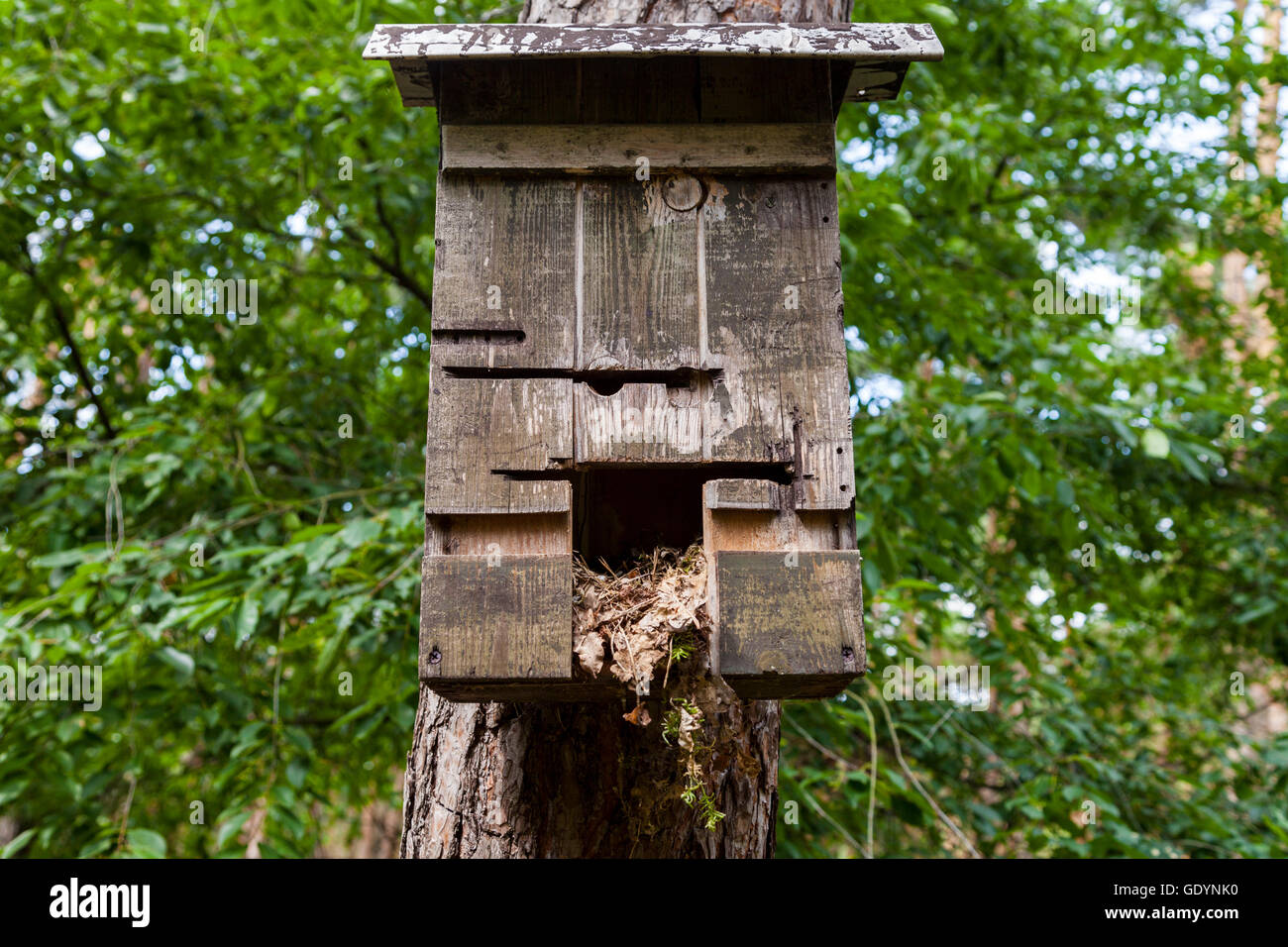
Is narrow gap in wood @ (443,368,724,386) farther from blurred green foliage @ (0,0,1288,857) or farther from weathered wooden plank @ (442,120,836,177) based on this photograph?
blurred green foliage @ (0,0,1288,857)

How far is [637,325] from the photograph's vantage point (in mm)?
1634

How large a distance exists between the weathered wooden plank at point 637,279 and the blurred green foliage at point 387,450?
1468 mm

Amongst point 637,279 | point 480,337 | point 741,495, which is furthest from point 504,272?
point 741,495

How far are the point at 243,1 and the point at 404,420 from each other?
5.92 ft

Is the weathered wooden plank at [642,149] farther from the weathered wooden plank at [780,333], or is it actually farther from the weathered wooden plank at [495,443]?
the weathered wooden plank at [495,443]

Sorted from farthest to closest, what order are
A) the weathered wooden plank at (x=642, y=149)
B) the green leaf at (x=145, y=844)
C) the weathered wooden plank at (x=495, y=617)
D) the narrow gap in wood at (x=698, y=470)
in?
the green leaf at (x=145, y=844) → the weathered wooden plank at (x=642, y=149) → the narrow gap in wood at (x=698, y=470) → the weathered wooden plank at (x=495, y=617)

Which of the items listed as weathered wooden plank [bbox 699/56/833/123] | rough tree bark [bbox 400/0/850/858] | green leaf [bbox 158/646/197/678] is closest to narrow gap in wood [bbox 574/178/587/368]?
weathered wooden plank [bbox 699/56/833/123]

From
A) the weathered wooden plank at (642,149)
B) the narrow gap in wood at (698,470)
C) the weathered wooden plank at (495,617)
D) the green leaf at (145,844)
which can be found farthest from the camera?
the green leaf at (145,844)

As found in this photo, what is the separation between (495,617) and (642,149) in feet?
2.84

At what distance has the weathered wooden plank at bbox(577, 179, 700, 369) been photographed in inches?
63.6

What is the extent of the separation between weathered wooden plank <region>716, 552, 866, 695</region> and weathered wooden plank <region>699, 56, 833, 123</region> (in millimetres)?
816

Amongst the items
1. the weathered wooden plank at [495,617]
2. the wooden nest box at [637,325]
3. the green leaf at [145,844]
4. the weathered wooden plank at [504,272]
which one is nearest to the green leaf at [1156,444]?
the wooden nest box at [637,325]

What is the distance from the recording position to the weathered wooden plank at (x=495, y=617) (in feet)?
4.71
